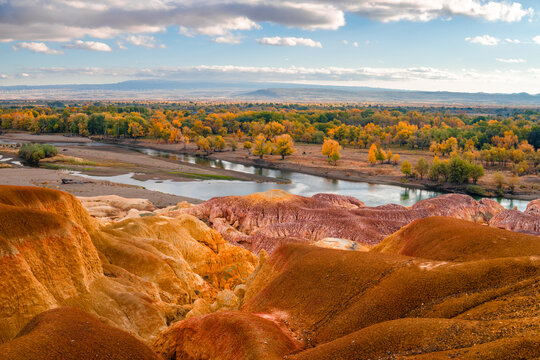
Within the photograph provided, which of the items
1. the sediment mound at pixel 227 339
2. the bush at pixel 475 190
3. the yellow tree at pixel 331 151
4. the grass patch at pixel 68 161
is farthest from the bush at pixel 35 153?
the sediment mound at pixel 227 339

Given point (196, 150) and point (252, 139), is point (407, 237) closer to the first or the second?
point (196, 150)

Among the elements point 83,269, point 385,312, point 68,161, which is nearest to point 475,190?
point 385,312

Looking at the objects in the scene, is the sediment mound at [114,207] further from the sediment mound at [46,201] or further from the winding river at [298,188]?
the sediment mound at [46,201]

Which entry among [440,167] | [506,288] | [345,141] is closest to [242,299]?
[506,288]

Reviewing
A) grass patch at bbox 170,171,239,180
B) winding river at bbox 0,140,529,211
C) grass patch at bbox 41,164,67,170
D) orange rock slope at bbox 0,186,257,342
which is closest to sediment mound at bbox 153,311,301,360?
orange rock slope at bbox 0,186,257,342

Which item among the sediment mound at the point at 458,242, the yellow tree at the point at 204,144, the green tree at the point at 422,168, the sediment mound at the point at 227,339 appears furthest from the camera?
the yellow tree at the point at 204,144

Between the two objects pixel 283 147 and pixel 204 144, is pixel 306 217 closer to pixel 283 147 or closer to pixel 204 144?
pixel 283 147
